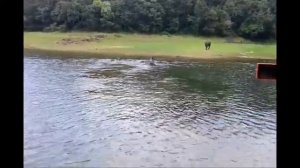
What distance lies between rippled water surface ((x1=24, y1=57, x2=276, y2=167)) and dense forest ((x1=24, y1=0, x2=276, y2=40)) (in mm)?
6232

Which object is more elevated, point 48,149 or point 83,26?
point 83,26

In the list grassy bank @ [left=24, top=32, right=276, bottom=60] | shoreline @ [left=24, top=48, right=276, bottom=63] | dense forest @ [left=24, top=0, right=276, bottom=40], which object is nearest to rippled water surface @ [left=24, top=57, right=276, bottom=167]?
shoreline @ [left=24, top=48, right=276, bottom=63]

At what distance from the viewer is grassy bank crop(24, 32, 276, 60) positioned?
63.8 ft

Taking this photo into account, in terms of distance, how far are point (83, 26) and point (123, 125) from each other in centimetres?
1507

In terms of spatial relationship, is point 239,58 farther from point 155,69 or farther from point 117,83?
point 117,83

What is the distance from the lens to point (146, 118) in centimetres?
891

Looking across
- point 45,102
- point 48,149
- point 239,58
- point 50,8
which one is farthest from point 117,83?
point 50,8

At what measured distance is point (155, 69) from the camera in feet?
51.1

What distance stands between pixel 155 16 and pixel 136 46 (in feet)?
7.83

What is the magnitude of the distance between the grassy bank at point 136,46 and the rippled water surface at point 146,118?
427 cm

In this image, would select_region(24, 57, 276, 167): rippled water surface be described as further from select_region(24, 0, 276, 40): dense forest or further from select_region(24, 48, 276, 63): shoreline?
select_region(24, 0, 276, 40): dense forest
